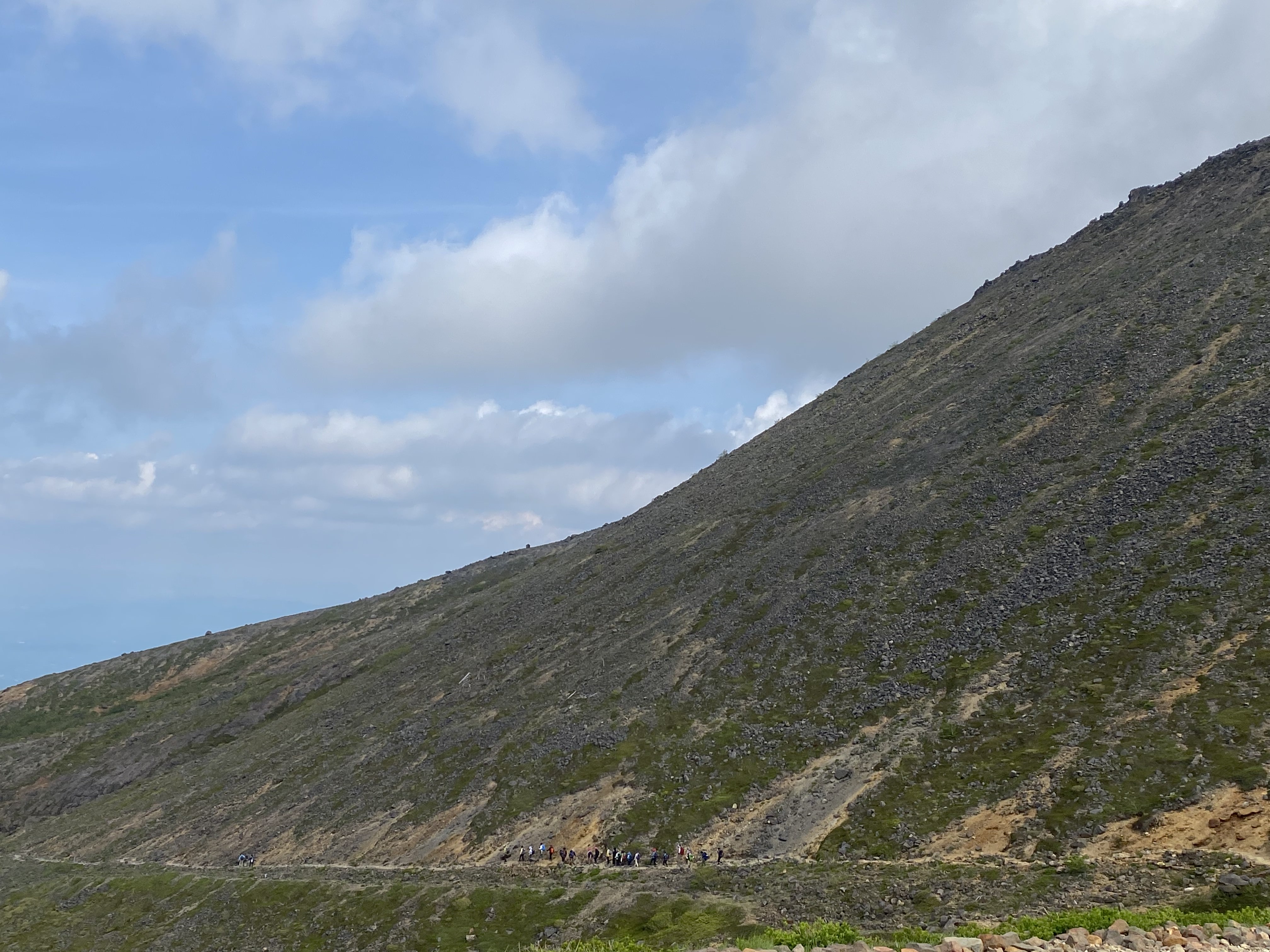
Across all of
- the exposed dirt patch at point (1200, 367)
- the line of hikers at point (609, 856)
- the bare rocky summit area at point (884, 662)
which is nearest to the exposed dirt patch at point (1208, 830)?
the bare rocky summit area at point (884, 662)

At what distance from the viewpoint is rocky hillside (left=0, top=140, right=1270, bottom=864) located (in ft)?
180

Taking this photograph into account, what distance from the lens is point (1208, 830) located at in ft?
140

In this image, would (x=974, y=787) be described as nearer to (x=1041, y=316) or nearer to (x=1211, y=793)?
(x=1211, y=793)

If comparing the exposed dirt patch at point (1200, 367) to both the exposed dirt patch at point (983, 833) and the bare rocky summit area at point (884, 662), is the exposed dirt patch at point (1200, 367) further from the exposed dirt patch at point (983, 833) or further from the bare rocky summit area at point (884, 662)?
the exposed dirt patch at point (983, 833)

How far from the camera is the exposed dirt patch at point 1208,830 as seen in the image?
41.0 metres

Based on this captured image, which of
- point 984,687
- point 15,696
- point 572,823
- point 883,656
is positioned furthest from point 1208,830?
point 15,696

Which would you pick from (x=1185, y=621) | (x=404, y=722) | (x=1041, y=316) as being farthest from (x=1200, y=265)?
(x=404, y=722)

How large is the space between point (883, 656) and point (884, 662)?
876 millimetres

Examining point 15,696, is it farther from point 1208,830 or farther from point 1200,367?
point 1200,367

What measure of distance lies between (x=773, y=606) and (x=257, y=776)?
208 ft

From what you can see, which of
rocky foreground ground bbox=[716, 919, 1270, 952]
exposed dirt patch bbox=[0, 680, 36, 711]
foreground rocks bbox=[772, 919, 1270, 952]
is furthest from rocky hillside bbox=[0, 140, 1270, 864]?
exposed dirt patch bbox=[0, 680, 36, 711]

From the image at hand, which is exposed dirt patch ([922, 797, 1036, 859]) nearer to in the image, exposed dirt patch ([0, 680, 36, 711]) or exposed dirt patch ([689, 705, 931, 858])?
exposed dirt patch ([689, 705, 931, 858])

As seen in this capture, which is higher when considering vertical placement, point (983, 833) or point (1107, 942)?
point (1107, 942)

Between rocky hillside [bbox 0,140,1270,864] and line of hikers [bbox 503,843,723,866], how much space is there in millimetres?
1500
